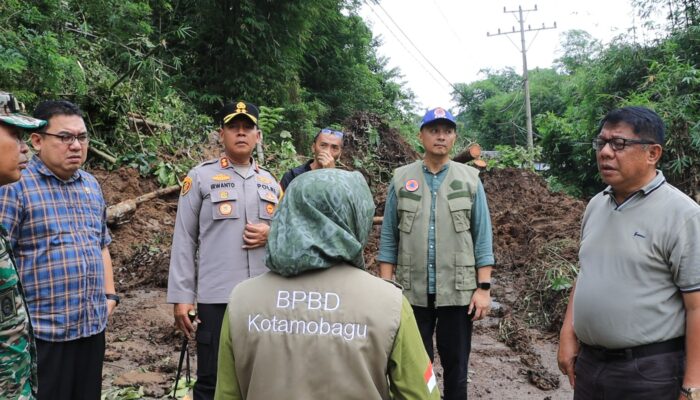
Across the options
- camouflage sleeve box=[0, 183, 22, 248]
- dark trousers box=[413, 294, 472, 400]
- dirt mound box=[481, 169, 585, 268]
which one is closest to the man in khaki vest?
dark trousers box=[413, 294, 472, 400]

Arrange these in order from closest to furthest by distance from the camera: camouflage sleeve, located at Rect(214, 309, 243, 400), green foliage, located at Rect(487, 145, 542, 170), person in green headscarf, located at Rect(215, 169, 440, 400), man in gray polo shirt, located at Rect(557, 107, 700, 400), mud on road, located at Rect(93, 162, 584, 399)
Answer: person in green headscarf, located at Rect(215, 169, 440, 400)
camouflage sleeve, located at Rect(214, 309, 243, 400)
man in gray polo shirt, located at Rect(557, 107, 700, 400)
mud on road, located at Rect(93, 162, 584, 399)
green foliage, located at Rect(487, 145, 542, 170)

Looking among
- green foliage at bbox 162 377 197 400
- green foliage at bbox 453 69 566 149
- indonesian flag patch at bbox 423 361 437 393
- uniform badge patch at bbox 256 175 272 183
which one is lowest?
green foliage at bbox 162 377 197 400

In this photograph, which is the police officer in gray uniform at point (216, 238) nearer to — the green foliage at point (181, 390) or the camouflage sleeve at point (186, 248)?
the camouflage sleeve at point (186, 248)

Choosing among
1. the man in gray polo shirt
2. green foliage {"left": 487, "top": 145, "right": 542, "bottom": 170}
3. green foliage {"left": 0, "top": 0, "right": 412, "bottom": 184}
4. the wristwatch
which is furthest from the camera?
green foliage {"left": 487, "top": 145, "right": 542, "bottom": 170}

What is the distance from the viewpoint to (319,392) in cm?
154

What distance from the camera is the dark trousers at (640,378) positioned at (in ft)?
7.49

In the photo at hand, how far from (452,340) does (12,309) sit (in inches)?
94.6

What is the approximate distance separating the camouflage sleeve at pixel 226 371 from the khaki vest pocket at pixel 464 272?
188 cm

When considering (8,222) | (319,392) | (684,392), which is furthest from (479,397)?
(8,222)

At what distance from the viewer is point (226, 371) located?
1688 mm

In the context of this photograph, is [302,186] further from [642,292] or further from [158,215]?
[158,215]

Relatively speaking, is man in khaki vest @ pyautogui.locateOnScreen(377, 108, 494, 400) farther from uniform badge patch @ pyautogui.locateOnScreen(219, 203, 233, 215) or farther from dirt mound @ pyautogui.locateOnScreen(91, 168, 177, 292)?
dirt mound @ pyautogui.locateOnScreen(91, 168, 177, 292)

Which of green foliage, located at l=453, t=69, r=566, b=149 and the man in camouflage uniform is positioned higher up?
green foliage, located at l=453, t=69, r=566, b=149

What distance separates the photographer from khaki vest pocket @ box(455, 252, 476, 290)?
3.29 metres
